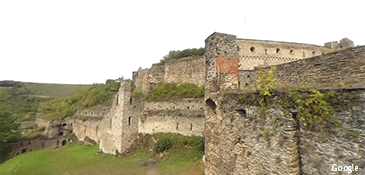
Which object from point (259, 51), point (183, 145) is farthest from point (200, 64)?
point (183, 145)

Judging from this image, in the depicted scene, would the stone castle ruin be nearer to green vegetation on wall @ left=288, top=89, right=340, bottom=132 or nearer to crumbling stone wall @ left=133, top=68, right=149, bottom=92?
green vegetation on wall @ left=288, top=89, right=340, bottom=132

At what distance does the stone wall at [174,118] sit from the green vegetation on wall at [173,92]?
85 cm

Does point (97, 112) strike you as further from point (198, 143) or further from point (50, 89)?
point (50, 89)

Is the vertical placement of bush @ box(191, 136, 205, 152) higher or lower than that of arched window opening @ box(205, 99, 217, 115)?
lower

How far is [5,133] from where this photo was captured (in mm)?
18109

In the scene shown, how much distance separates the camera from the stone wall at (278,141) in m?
2.62

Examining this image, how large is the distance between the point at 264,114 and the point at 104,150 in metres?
16.6

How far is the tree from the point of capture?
57.7ft

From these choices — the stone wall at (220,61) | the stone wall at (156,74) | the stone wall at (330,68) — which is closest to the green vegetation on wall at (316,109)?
the stone wall at (330,68)

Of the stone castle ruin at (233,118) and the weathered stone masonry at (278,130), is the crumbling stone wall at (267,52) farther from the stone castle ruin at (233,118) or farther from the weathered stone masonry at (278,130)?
the weathered stone masonry at (278,130)

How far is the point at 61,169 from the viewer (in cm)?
1280

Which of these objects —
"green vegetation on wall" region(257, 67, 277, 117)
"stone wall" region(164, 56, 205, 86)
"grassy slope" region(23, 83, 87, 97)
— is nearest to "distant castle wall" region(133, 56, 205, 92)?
"stone wall" region(164, 56, 205, 86)

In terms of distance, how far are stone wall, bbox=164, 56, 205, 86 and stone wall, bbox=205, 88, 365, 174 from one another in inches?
486

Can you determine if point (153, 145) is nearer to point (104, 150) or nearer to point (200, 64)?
point (104, 150)
